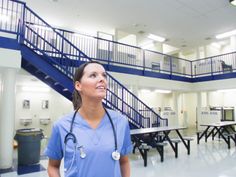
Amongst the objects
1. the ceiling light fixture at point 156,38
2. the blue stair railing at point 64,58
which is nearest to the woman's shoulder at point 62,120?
the blue stair railing at point 64,58

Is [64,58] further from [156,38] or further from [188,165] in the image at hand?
[156,38]

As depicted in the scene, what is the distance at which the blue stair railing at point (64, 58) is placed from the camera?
522 centimetres

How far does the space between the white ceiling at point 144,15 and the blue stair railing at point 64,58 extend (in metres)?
2.29

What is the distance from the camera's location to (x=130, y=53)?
10.1 meters

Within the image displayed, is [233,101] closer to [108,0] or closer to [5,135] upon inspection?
[108,0]

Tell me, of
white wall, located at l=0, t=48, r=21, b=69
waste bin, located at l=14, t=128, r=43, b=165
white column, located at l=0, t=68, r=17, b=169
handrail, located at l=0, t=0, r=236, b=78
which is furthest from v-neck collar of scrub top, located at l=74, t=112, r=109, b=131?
handrail, located at l=0, t=0, r=236, b=78

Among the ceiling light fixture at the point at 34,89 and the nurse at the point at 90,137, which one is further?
the ceiling light fixture at the point at 34,89

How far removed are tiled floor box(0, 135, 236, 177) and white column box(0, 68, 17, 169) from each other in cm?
44

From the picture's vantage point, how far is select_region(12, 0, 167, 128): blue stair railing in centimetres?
522

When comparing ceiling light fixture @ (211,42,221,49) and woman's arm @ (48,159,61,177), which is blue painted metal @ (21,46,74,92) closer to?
woman's arm @ (48,159,61,177)

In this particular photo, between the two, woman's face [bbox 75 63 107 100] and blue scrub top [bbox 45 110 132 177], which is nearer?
blue scrub top [bbox 45 110 132 177]

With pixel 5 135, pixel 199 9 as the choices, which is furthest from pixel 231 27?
pixel 5 135

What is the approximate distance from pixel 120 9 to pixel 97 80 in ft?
27.1

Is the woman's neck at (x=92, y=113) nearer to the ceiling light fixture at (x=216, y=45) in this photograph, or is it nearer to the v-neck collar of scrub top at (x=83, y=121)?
the v-neck collar of scrub top at (x=83, y=121)
